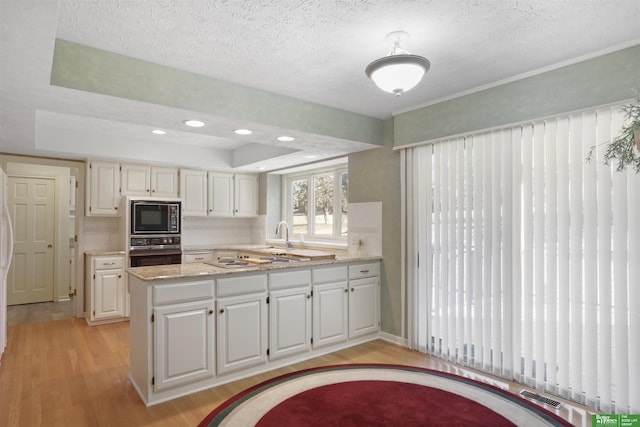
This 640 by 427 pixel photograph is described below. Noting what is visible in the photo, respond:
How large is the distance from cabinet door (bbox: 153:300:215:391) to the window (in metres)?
2.61

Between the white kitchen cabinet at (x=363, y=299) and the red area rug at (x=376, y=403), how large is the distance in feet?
2.45

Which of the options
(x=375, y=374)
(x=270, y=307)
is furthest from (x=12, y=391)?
(x=375, y=374)

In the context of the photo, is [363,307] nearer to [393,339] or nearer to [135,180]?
[393,339]

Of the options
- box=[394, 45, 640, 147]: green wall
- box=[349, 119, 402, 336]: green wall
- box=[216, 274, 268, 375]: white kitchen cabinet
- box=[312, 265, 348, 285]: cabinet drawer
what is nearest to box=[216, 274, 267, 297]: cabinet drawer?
box=[216, 274, 268, 375]: white kitchen cabinet

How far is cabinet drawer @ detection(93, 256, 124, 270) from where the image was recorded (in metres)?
4.69

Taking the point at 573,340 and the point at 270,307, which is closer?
the point at 573,340

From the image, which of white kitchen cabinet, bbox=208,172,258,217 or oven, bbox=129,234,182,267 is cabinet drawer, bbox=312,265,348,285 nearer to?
oven, bbox=129,234,182,267

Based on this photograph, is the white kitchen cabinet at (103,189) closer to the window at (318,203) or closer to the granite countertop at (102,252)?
the granite countertop at (102,252)

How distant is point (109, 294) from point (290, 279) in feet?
9.20

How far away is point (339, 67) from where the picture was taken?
8.84 feet

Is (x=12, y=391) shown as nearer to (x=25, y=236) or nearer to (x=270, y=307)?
(x=270, y=307)

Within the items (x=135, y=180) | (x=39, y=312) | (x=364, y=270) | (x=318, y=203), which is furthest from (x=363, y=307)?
(x=39, y=312)

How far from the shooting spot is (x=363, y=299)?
3.92 metres

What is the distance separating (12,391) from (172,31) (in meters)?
2.83
